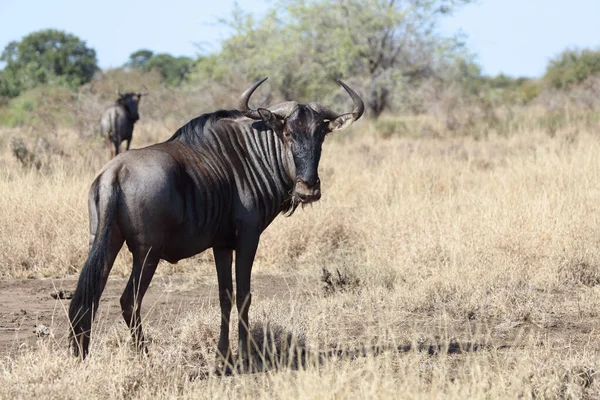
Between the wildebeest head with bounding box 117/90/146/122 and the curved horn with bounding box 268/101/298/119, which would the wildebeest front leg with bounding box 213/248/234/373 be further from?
the wildebeest head with bounding box 117/90/146/122

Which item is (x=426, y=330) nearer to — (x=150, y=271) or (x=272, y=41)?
(x=150, y=271)

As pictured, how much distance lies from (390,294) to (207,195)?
2318 mm

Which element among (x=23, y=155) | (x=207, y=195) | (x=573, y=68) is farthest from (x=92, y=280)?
(x=573, y=68)

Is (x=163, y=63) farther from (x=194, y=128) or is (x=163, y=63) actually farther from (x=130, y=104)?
(x=194, y=128)

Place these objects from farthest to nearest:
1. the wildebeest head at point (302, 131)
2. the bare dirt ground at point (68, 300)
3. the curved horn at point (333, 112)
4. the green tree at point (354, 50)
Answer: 1. the green tree at point (354, 50)
2. the bare dirt ground at point (68, 300)
3. the curved horn at point (333, 112)
4. the wildebeest head at point (302, 131)

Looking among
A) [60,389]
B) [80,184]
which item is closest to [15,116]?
[80,184]

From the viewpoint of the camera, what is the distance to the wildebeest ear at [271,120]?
16.7ft

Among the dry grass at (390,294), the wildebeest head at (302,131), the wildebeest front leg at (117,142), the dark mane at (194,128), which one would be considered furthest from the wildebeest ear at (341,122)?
the wildebeest front leg at (117,142)

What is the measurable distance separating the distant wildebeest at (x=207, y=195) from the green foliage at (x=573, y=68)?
31135mm

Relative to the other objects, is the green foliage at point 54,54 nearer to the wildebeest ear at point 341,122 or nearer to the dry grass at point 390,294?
the dry grass at point 390,294

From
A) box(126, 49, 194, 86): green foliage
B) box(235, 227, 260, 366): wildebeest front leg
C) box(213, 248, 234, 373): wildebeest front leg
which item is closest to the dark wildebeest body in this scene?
box(213, 248, 234, 373): wildebeest front leg

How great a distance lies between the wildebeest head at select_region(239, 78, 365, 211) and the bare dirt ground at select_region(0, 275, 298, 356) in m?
1.19

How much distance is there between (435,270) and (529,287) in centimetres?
76

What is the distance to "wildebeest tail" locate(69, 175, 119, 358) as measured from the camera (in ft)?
14.5
